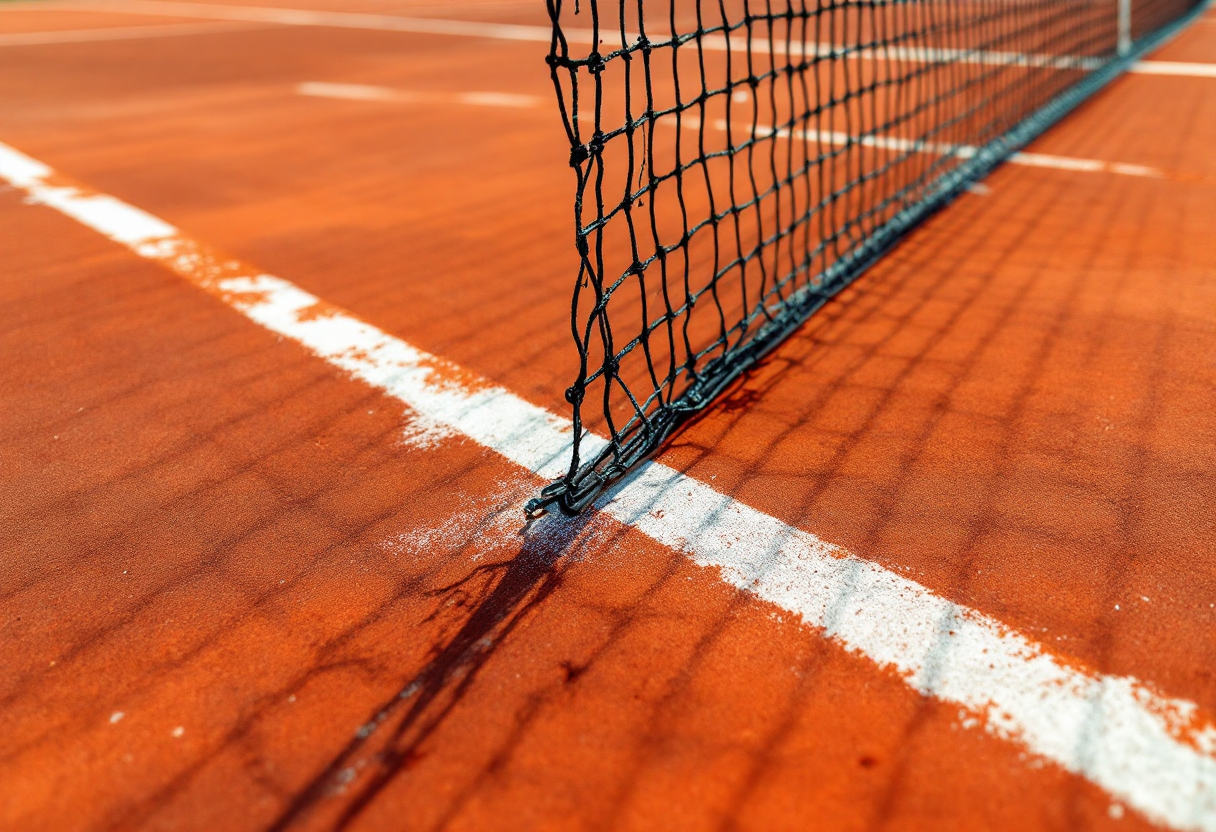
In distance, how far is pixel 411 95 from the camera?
7574mm

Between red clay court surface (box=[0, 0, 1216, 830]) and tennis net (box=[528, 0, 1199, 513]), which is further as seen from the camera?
tennis net (box=[528, 0, 1199, 513])

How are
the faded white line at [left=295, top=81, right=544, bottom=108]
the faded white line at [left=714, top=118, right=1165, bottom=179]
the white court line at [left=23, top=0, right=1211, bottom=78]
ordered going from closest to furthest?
the faded white line at [left=714, top=118, right=1165, bottom=179]
the faded white line at [left=295, top=81, right=544, bottom=108]
the white court line at [left=23, top=0, right=1211, bottom=78]

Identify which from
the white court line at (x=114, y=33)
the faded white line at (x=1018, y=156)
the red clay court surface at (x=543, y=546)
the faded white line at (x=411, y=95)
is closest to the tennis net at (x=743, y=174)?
the faded white line at (x=1018, y=156)

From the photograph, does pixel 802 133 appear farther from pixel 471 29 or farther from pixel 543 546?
pixel 471 29

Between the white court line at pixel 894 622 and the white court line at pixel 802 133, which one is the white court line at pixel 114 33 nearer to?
the white court line at pixel 802 133

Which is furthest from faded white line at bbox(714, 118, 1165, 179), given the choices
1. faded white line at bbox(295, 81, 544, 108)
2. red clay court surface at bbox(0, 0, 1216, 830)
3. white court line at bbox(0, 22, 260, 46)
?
white court line at bbox(0, 22, 260, 46)

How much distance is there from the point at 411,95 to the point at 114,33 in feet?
23.4

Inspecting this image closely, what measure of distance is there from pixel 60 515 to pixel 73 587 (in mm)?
321

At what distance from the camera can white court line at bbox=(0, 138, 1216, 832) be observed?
55.6 inches

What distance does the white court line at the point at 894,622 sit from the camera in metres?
1.41

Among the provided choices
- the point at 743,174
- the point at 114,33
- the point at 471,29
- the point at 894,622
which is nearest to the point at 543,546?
the point at 894,622

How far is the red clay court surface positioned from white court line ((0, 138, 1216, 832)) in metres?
0.02

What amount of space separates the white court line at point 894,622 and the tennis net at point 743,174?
0.18 m

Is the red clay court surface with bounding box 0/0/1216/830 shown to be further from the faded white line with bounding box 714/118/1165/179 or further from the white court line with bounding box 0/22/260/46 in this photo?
the white court line with bounding box 0/22/260/46
